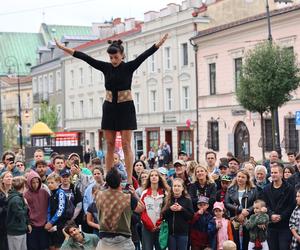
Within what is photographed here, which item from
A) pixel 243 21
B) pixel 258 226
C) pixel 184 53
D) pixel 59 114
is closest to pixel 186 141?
pixel 184 53

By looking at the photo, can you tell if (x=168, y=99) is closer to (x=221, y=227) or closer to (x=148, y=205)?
(x=221, y=227)

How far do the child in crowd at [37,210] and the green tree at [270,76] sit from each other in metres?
23.3

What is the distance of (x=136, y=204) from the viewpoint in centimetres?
945

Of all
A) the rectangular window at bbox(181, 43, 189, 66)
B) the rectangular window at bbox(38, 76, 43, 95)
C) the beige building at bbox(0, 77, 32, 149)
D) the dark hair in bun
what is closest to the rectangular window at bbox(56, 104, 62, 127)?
the rectangular window at bbox(38, 76, 43, 95)

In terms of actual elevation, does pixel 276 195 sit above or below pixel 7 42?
below

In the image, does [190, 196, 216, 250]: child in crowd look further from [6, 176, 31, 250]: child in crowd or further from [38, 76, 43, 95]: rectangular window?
[38, 76, 43, 95]: rectangular window

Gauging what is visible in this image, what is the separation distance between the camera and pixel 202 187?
43.2ft

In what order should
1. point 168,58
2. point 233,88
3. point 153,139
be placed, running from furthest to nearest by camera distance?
point 153,139, point 168,58, point 233,88

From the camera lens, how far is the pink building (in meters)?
41.4

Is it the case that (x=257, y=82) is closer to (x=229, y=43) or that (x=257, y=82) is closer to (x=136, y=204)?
(x=229, y=43)

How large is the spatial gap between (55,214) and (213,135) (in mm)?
35995

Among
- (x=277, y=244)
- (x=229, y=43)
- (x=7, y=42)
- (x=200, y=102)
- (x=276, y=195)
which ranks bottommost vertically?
(x=277, y=244)

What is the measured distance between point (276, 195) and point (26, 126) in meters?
76.5

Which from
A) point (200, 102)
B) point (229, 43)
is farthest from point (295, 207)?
point (200, 102)
